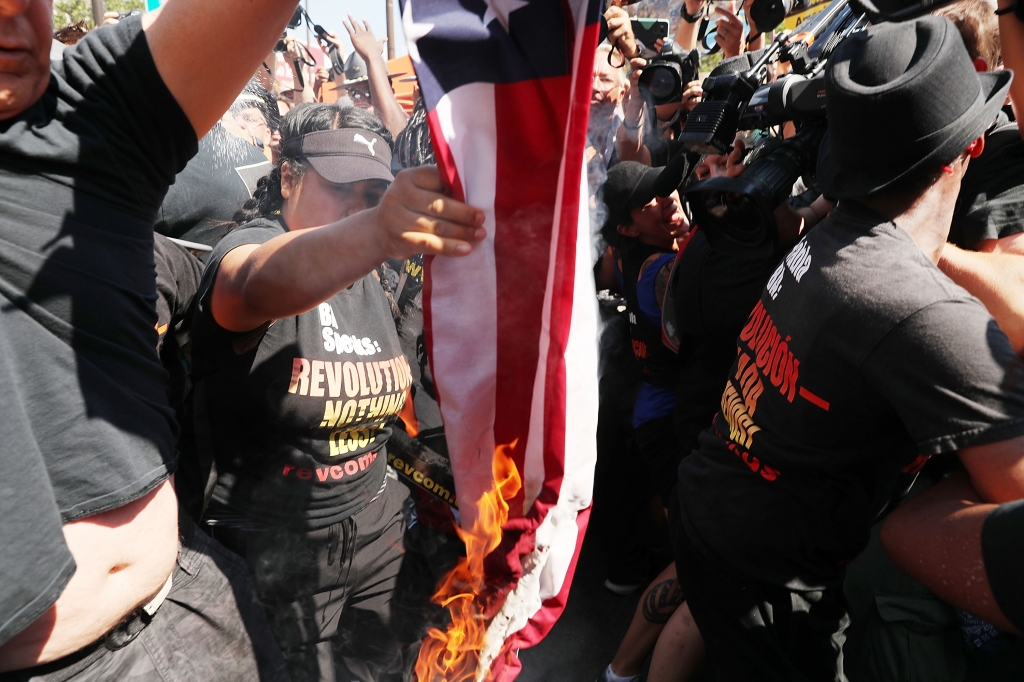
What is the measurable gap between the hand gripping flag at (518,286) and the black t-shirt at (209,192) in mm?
2054

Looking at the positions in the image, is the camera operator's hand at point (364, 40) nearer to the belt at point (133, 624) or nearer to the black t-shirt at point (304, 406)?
the black t-shirt at point (304, 406)

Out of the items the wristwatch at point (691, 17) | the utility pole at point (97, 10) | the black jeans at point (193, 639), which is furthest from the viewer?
the utility pole at point (97, 10)

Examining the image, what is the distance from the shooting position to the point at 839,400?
1501 mm

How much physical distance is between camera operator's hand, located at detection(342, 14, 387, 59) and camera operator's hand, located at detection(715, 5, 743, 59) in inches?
92.0

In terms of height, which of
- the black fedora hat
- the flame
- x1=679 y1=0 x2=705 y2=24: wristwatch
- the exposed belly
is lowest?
the flame

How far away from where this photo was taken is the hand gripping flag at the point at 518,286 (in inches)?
42.6

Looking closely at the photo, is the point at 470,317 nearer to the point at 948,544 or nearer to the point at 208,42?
the point at 208,42

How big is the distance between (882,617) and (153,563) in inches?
75.3

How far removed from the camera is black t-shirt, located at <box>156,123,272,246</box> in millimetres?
2812

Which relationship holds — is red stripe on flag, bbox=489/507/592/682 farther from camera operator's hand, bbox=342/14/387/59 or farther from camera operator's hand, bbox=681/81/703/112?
camera operator's hand, bbox=342/14/387/59

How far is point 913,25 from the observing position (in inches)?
60.6

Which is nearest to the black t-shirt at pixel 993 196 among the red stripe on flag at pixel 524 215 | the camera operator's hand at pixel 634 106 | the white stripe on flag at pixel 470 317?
the red stripe on flag at pixel 524 215

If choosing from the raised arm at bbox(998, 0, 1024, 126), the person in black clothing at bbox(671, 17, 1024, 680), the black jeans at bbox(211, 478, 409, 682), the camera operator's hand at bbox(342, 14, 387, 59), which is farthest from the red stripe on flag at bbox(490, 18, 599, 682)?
the camera operator's hand at bbox(342, 14, 387, 59)

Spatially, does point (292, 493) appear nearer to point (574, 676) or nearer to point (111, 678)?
point (111, 678)
